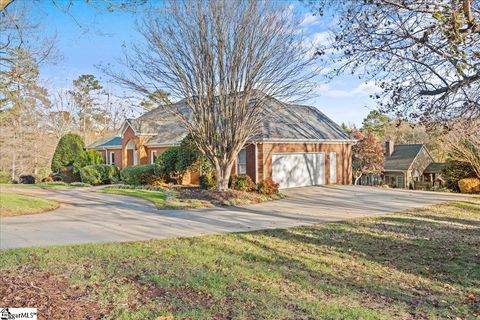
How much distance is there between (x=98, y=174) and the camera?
24422 mm

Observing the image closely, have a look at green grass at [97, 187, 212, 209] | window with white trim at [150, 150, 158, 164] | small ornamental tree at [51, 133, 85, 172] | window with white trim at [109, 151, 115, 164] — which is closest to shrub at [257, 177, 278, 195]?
green grass at [97, 187, 212, 209]

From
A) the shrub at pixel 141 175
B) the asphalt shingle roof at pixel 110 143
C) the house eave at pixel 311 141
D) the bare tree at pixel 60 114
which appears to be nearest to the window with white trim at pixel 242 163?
the house eave at pixel 311 141

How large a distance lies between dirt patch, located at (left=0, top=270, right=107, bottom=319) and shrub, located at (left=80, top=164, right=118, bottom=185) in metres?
19.8

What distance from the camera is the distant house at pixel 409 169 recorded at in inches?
1509

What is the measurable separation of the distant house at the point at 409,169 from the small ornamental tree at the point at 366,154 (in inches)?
217

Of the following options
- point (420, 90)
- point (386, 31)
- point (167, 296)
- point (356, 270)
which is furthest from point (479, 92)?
point (167, 296)

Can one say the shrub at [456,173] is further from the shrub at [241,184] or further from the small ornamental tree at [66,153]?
the small ornamental tree at [66,153]

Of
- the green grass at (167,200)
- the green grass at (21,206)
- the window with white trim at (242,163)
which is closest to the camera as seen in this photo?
the green grass at (21,206)

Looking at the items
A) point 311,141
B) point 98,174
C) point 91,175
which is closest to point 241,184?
point 311,141

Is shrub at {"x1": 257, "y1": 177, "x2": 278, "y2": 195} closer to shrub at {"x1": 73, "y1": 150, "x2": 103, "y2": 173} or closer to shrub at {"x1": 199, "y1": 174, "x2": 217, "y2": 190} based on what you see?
shrub at {"x1": 199, "y1": 174, "x2": 217, "y2": 190}

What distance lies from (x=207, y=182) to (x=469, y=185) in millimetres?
16364

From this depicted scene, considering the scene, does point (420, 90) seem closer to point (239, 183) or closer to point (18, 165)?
point (239, 183)

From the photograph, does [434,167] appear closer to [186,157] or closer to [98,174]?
[186,157]

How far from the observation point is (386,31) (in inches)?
250
